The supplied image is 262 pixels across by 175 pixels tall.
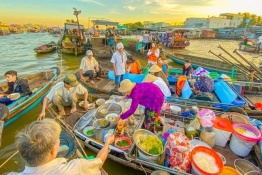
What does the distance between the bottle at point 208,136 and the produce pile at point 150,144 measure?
115 cm

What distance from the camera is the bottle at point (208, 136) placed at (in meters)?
3.73

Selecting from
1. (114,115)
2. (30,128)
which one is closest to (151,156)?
(114,115)

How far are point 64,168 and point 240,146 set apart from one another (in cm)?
384

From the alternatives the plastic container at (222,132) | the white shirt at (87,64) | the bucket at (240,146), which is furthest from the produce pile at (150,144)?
the white shirt at (87,64)

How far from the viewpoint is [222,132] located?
3.80 meters

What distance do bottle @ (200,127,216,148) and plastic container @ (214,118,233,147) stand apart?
17 centimetres

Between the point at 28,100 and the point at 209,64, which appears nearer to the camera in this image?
the point at 28,100

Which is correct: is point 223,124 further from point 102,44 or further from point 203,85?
point 102,44

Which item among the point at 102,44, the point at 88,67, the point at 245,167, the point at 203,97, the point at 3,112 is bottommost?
the point at 245,167

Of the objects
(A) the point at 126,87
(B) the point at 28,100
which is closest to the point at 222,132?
(A) the point at 126,87

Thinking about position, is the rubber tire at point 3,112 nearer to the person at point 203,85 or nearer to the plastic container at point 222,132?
the plastic container at point 222,132

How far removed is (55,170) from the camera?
1.43m

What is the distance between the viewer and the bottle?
12.2 ft

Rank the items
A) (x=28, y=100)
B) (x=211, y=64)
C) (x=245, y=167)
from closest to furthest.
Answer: (x=245, y=167) → (x=28, y=100) → (x=211, y=64)
